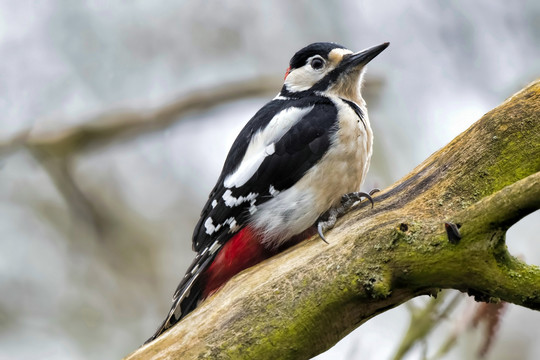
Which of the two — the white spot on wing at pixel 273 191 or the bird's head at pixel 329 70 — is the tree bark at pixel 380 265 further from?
the bird's head at pixel 329 70

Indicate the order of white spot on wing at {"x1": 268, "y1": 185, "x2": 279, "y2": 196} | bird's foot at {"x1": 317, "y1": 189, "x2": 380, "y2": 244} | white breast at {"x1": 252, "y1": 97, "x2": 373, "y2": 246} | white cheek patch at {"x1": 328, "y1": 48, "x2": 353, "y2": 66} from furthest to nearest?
1. white cheek patch at {"x1": 328, "y1": 48, "x2": 353, "y2": 66}
2. white spot on wing at {"x1": 268, "y1": 185, "x2": 279, "y2": 196}
3. white breast at {"x1": 252, "y1": 97, "x2": 373, "y2": 246}
4. bird's foot at {"x1": 317, "y1": 189, "x2": 380, "y2": 244}

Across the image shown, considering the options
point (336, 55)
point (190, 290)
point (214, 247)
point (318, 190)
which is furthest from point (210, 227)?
point (336, 55)

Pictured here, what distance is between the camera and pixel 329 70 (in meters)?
3.73

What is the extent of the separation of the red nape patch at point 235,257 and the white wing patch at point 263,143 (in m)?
0.28

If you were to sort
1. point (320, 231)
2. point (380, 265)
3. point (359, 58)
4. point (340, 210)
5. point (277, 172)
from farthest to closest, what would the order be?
point (359, 58) → point (277, 172) → point (340, 210) → point (320, 231) → point (380, 265)

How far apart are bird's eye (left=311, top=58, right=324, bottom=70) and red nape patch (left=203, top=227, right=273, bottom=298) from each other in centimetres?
112

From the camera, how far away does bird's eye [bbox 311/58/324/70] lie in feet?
12.3

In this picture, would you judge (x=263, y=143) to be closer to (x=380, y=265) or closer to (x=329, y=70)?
(x=329, y=70)

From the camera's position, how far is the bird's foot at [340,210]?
2.91m

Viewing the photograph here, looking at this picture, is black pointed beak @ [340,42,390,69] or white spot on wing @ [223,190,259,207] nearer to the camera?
white spot on wing @ [223,190,259,207]

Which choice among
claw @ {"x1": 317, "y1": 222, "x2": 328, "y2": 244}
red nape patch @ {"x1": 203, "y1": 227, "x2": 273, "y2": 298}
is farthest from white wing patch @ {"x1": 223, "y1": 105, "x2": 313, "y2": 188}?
claw @ {"x1": 317, "y1": 222, "x2": 328, "y2": 244}

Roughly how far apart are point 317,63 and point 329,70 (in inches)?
3.7

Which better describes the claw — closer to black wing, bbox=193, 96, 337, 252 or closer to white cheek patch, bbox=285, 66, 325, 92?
black wing, bbox=193, 96, 337, 252

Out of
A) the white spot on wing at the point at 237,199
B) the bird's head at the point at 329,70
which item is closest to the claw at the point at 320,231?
the white spot on wing at the point at 237,199
